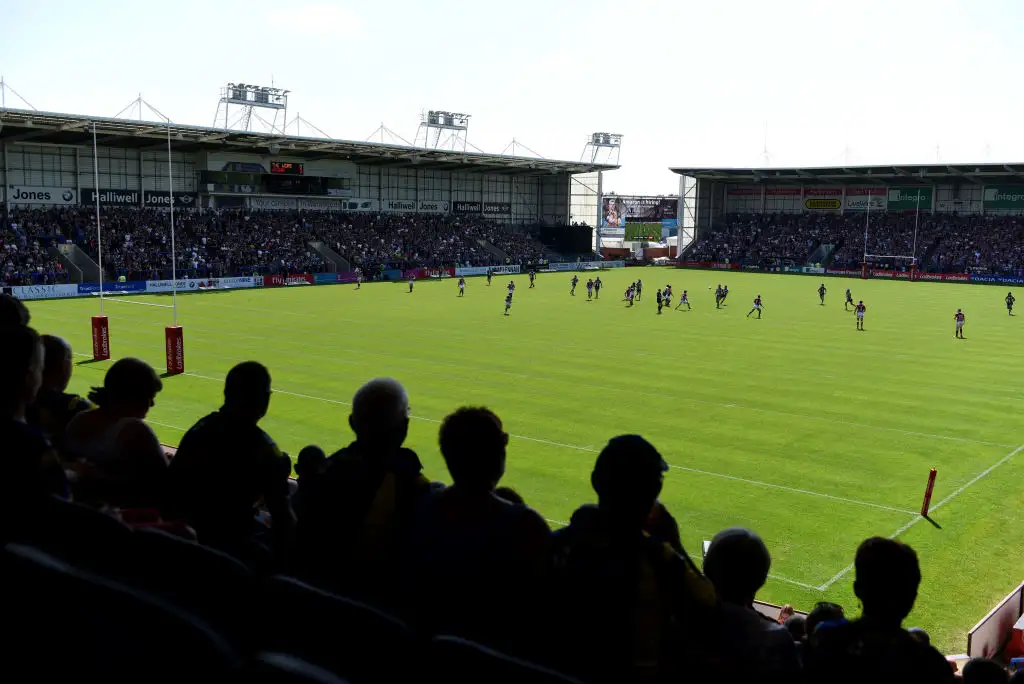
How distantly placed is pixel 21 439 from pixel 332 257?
244 feet

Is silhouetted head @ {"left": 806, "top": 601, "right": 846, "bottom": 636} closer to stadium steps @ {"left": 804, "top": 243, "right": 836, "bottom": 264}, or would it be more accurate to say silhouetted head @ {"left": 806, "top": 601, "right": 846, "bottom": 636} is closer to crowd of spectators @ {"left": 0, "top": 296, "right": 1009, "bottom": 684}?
crowd of spectators @ {"left": 0, "top": 296, "right": 1009, "bottom": 684}

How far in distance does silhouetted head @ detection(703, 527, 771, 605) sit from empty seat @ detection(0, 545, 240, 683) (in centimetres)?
212

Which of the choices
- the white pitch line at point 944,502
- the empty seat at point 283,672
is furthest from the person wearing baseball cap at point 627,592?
the white pitch line at point 944,502

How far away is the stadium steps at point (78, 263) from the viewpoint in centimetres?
5719

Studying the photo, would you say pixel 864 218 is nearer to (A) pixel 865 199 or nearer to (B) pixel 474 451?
(A) pixel 865 199

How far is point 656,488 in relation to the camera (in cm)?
359

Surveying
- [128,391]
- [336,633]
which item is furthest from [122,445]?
[336,633]

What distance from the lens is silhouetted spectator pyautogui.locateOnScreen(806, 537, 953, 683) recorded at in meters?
3.59

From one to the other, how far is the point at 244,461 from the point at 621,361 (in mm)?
26094

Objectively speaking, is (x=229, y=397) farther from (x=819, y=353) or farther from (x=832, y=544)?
(x=819, y=353)

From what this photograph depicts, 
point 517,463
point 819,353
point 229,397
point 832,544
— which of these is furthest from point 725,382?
point 229,397

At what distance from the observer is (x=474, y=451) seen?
12.5 ft

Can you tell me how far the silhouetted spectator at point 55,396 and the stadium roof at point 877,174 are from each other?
312 ft

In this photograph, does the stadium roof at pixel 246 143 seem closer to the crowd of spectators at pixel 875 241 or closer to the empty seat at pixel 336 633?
the crowd of spectators at pixel 875 241
